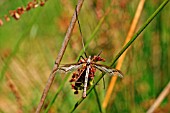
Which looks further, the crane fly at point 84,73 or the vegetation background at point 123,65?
the vegetation background at point 123,65

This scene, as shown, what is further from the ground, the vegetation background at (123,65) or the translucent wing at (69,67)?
the vegetation background at (123,65)

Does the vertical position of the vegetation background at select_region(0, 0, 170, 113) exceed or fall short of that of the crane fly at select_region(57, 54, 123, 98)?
it exceeds it

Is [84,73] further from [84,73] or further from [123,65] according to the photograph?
[123,65]

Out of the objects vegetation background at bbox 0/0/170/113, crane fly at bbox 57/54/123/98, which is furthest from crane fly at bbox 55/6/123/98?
vegetation background at bbox 0/0/170/113

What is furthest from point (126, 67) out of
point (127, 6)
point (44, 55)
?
point (44, 55)

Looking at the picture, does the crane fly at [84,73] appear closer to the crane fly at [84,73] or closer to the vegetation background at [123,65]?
the crane fly at [84,73]

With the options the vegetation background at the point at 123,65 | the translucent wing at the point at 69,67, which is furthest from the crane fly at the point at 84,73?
the vegetation background at the point at 123,65

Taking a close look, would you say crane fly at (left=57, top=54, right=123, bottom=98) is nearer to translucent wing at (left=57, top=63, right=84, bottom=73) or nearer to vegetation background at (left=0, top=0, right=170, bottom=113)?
translucent wing at (left=57, top=63, right=84, bottom=73)

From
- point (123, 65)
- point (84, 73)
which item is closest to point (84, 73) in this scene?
point (84, 73)

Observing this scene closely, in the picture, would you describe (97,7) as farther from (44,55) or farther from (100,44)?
(44,55)

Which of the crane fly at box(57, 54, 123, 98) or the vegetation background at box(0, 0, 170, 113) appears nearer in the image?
the crane fly at box(57, 54, 123, 98)

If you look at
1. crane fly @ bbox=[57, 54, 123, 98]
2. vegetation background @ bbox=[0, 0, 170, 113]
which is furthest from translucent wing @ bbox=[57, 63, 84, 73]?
vegetation background @ bbox=[0, 0, 170, 113]
